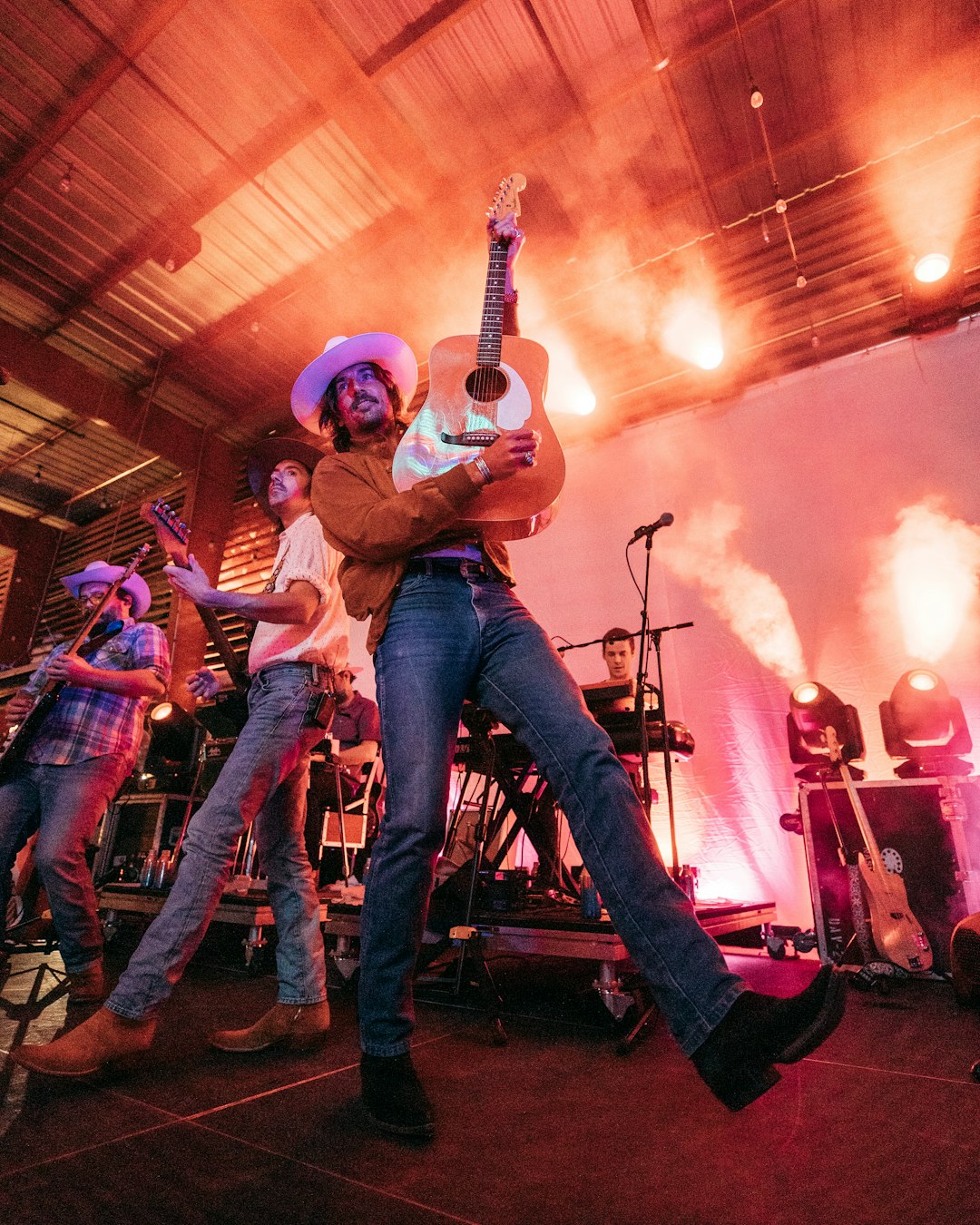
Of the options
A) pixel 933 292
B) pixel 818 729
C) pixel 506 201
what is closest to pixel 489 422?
pixel 506 201

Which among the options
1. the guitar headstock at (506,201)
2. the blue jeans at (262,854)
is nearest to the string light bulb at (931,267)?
the guitar headstock at (506,201)

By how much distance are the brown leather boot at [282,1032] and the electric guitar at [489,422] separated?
5.13 ft

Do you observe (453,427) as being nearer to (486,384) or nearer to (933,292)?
(486,384)

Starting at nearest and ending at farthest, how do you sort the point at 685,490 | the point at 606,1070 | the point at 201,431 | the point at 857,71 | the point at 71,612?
1. the point at 606,1070
2. the point at 857,71
3. the point at 685,490
4. the point at 201,431
5. the point at 71,612

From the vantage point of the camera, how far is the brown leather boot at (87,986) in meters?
2.50

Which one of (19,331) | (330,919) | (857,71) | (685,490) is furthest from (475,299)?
(330,919)

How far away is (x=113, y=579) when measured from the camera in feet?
11.5

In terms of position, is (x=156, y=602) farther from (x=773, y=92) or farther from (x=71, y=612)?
(x=773, y=92)

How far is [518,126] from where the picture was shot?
15.6 ft

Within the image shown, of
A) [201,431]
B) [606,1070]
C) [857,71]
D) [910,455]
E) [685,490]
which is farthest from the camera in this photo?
[201,431]

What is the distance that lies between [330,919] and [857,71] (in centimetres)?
615

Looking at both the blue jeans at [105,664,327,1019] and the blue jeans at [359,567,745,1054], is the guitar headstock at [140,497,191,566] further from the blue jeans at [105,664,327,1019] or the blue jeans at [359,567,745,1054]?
the blue jeans at [359,567,745,1054]

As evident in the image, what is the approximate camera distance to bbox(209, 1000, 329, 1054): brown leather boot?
6.26 feet

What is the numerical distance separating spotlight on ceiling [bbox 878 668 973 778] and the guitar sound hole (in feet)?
11.6
